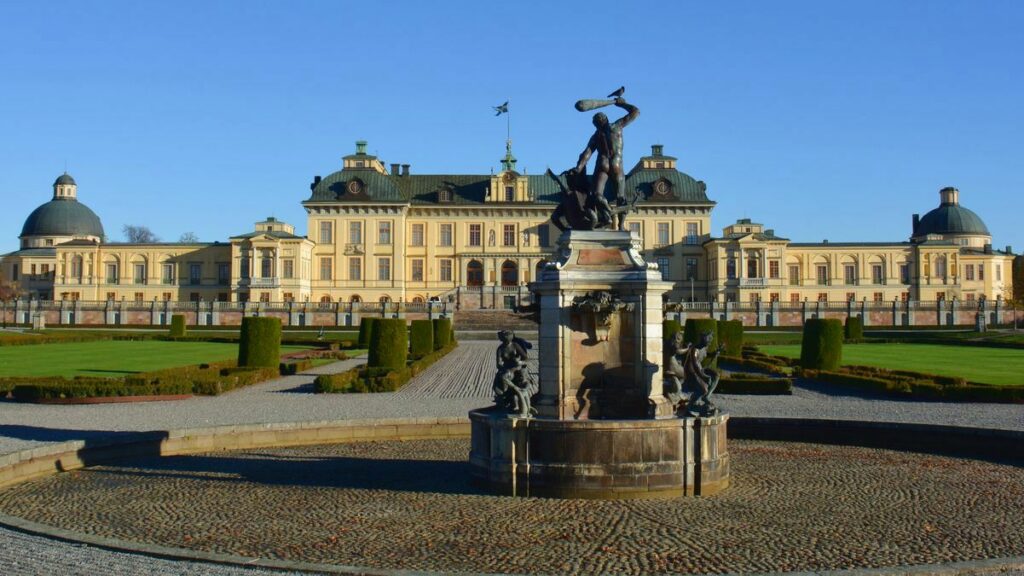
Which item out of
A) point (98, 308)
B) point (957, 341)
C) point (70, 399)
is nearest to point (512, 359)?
point (70, 399)

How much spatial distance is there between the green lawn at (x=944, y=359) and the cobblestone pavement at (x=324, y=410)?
6.01 meters

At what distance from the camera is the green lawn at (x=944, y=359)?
25203mm

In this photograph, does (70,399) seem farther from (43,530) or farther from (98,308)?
(98,308)

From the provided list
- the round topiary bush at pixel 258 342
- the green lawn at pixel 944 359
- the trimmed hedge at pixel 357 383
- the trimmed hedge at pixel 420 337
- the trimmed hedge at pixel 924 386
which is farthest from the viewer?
the trimmed hedge at pixel 420 337

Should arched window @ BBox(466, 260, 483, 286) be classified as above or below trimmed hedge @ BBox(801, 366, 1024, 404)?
above

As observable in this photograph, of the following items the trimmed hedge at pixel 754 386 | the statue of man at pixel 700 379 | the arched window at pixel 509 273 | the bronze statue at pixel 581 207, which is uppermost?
the arched window at pixel 509 273

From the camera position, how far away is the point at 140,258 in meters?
76.7

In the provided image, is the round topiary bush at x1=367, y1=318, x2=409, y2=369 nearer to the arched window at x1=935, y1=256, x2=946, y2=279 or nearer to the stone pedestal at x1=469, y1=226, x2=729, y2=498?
the stone pedestal at x1=469, y1=226, x2=729, y2=498

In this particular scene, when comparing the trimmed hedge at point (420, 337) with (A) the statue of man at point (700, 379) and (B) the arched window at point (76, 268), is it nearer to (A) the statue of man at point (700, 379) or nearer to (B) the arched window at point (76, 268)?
(A) the statue of man at point (700, 379)

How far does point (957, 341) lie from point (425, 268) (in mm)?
42028

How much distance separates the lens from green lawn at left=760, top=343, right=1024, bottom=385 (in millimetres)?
25203

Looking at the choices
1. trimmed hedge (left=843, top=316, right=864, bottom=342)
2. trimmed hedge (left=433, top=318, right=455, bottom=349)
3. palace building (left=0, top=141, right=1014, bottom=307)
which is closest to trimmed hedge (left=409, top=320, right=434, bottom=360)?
trimmed hedge (left=433, top=318, right=455, bottom=349)

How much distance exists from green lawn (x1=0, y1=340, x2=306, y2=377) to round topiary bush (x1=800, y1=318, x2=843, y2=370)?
1862 cm

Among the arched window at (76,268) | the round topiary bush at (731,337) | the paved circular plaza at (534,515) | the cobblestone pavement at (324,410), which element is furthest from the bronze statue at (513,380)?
the arched window at (76,268)
